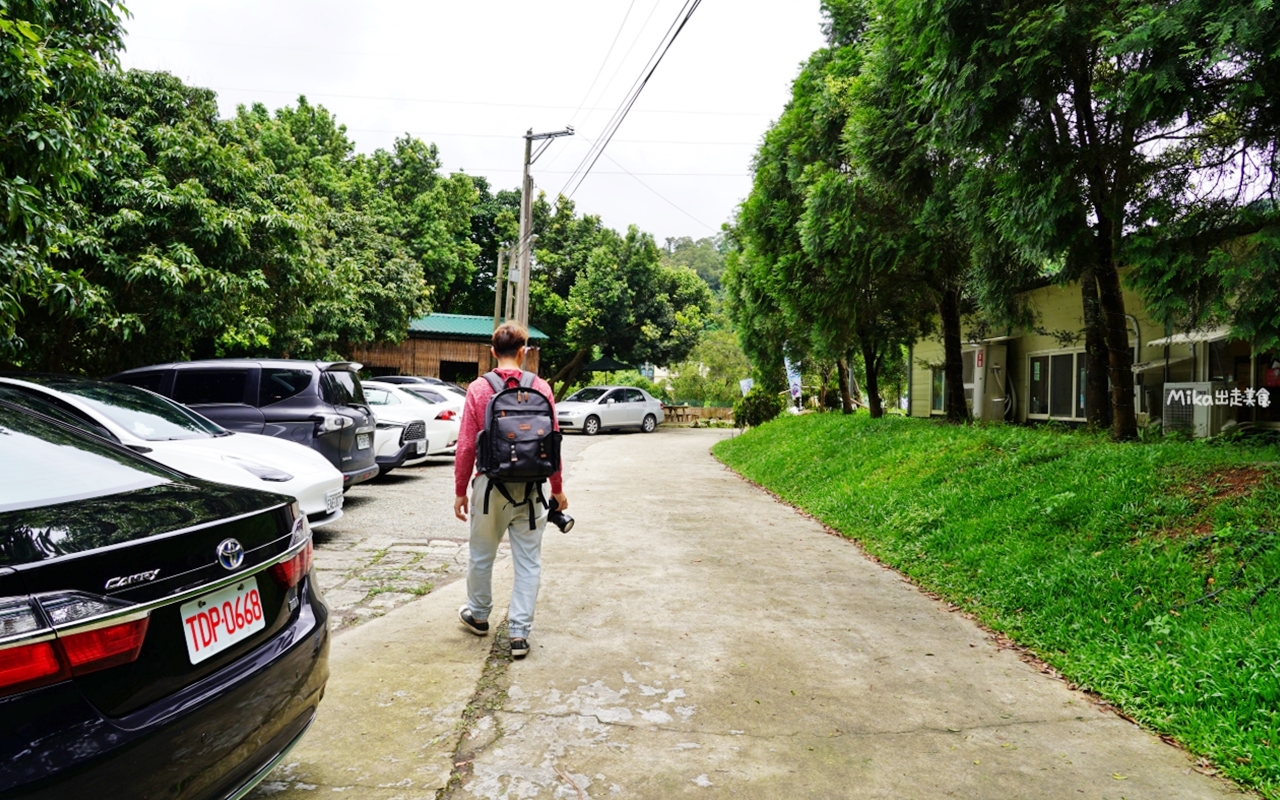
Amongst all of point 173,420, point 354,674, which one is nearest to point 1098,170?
point 354,674

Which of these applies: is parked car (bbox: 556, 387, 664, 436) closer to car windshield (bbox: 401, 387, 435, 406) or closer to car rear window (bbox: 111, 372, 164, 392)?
car windshield (bbox: 401, 387, 435, 406)

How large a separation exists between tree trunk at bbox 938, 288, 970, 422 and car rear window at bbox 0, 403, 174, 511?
12.8 metres

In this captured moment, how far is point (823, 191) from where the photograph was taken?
39.4 ft

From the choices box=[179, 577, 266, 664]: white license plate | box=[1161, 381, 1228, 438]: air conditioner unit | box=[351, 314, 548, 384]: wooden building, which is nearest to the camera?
box=[179, 577, 266, 664]: white license plate

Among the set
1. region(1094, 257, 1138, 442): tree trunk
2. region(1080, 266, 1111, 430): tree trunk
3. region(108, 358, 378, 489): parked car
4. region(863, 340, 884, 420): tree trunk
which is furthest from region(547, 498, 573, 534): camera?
region(863, 340, 884, 420): tree trunk

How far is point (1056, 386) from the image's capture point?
590 inches

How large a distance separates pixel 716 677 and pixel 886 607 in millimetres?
2024

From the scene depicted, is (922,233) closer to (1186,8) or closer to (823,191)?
(823,191)

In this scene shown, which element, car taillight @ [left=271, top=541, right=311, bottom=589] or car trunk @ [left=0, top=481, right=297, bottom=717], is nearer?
car trunk @ [left=0, top=481, right=297, bottom=717]

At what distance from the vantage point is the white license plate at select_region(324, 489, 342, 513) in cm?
648

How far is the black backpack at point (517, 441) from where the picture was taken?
390cm

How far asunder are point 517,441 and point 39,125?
4771 mm

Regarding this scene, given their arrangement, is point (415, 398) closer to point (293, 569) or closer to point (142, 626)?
point (293, 569)

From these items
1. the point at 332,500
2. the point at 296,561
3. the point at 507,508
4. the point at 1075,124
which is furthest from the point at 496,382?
the point at 1075,124
